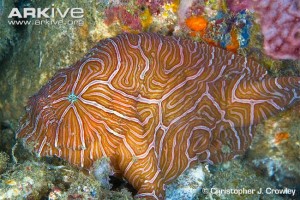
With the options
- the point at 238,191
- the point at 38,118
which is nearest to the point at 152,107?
the point at 38,118

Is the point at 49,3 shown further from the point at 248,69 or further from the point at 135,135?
the point at 248,69

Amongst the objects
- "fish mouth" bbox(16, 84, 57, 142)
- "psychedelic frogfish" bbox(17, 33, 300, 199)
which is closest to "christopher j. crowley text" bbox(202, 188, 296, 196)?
"psychedelic frogfish" bbox(17, 33, 300, 199)

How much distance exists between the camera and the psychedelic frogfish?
3.95 metres

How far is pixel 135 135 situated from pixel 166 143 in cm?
52

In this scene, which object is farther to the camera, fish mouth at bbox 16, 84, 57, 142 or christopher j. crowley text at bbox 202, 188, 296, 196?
christopher j. crowley text at bbox 202, 188, 296, 196

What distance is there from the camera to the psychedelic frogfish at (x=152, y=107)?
→ 395 centimetres

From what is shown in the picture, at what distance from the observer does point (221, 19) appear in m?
4.59

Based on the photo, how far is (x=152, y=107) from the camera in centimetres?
423

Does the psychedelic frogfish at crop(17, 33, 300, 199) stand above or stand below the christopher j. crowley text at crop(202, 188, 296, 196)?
above

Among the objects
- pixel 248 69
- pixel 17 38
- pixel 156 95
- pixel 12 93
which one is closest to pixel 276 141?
pixel 248 69

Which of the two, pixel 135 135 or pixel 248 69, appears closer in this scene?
pixel 135 135

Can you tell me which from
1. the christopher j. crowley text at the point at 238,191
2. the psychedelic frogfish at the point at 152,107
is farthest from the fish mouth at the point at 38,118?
the christopher j. crowley text at the point at 238,191

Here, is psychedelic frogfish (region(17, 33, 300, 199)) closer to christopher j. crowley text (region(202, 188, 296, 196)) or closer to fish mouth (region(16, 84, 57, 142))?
fish mouth (region(16, 84, 57, 142))

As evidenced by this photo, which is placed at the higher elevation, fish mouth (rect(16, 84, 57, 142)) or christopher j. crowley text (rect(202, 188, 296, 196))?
fish mouth (rect(16, 84, 57, 142))
